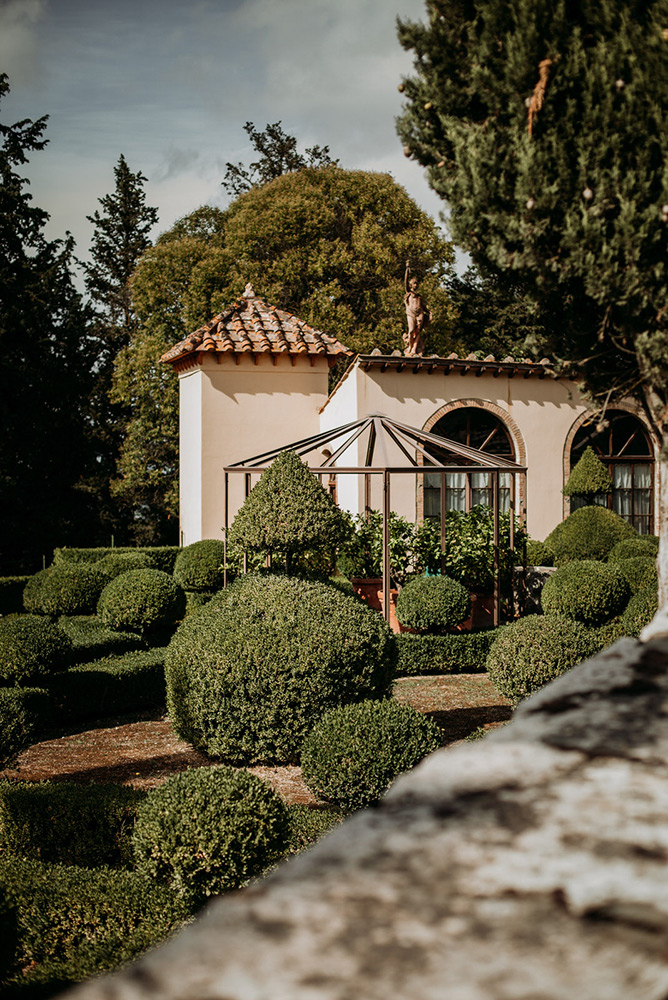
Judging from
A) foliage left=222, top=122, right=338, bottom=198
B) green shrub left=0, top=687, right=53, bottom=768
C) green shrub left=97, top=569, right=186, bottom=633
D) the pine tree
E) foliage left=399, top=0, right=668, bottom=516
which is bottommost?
green shrub left=0, top=687, right=53, bottom=768

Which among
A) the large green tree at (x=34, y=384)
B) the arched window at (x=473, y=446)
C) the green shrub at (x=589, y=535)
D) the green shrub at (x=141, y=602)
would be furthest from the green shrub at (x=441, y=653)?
the large green tree at (x=34, y=384)

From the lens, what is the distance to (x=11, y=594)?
17.3 meters

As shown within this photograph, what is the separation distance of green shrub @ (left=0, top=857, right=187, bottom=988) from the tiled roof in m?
14.3

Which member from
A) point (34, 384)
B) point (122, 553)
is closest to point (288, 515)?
point (122, 553)

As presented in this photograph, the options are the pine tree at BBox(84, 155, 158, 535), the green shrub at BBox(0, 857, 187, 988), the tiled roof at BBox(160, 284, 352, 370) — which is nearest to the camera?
the green shrub at BBox(0, 857, 187, 988)

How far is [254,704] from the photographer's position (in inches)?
257

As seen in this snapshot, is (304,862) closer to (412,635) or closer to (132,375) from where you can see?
(412,635)

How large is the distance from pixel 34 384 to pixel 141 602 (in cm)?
1757

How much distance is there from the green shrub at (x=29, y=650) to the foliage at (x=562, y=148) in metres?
6.82

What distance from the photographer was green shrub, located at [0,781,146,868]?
16.8 feet

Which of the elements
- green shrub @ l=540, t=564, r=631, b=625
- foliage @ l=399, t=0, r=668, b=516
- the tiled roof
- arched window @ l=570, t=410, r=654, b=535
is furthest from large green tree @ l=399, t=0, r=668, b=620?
arched window @ l=570, t=410, r=654, b=535

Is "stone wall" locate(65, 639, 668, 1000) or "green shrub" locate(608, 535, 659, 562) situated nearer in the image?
"stone wall" locate(65, 639, 668, 1000)

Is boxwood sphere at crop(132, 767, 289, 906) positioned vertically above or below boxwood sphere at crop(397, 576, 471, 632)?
below

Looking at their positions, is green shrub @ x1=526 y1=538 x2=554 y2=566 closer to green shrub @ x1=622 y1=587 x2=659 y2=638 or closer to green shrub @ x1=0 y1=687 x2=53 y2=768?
green shrub @ x1=622 y1=587 x2=659 y2=638
